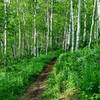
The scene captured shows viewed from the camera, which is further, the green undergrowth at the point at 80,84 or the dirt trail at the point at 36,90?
the dirt trail at the point at 36,90

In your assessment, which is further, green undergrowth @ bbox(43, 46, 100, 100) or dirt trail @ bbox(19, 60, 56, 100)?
dirt trail @ bbox(19, 60, 56, 100)

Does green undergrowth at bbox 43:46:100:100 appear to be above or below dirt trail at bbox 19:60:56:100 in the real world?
above

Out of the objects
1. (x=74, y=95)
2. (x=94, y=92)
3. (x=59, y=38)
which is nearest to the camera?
(x=94, y=92)

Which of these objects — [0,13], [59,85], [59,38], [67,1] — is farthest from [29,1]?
[59,85]

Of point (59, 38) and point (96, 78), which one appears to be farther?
point (59, 38)

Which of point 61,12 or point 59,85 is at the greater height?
point 61,12

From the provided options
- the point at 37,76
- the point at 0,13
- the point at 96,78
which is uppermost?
the point at 0,13

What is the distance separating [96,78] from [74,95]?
3.08 feet

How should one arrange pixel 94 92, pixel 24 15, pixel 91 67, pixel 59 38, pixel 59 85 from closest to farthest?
pixel 94 92
pixel 91 67
pixel 59 85
pixel 24 15
pixel 59 38

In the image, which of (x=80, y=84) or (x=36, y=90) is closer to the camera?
(x=80, y=84)

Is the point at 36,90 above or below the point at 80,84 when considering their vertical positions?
below

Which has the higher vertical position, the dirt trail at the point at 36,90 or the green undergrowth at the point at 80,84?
the green undergrowth at the point at 80,84

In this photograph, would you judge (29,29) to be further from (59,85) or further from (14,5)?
(59,85)

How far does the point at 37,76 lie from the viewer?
59.2ft
